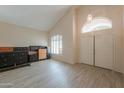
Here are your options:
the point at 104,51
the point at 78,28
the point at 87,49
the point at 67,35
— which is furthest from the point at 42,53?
the point at 104,51

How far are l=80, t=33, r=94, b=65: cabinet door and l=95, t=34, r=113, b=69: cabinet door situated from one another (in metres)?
0.38

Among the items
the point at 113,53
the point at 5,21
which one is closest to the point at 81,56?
the point at 113,53

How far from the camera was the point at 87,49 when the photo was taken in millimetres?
6406

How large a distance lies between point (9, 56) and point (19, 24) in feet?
8.57

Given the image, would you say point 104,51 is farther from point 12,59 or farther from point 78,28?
point 12,59

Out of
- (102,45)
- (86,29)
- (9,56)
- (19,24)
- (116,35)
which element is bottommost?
(9,56)

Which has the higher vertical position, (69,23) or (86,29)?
(69,23)

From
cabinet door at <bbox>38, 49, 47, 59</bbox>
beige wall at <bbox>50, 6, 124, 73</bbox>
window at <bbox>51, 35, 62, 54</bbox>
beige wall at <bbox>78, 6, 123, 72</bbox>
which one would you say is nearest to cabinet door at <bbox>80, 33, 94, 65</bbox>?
beige wall at <bbox>50, 6, 124, 73</bbox>

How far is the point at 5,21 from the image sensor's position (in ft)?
19.8

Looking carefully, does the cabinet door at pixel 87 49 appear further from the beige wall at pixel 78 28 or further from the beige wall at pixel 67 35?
the beige wall at pixel 67 35

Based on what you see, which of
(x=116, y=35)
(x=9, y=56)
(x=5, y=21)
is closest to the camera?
(x=116, y=35)

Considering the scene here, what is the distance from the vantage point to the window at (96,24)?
5.41m

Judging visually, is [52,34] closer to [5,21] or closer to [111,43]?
[5,21]

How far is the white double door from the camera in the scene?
513 centimetres
